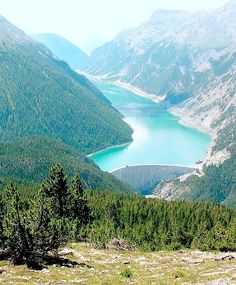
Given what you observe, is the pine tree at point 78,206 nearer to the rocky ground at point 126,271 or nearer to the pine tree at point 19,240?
the rocky ground at point 126,271

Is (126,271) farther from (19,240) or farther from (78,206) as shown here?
(78,206)

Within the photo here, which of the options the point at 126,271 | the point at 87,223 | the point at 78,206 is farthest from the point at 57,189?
the point at 126,271

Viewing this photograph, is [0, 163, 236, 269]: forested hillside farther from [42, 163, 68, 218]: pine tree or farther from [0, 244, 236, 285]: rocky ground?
[0, 244, 236, 285]: rocky ground

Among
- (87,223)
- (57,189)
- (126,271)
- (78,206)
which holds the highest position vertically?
(57,189)

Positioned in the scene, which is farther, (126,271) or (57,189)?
(57,189)

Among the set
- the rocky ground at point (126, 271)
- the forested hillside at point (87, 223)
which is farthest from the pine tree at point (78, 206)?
the rocky ground at point (126, 271)

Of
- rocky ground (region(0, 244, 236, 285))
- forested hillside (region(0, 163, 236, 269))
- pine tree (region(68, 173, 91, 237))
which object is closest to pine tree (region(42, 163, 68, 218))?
forested hillside (region(0, 163, 236, 269))

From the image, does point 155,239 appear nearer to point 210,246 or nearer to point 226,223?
point 210,246

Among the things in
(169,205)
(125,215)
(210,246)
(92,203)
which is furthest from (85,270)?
(169,205)

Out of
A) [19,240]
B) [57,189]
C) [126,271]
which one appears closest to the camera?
[126,271]
